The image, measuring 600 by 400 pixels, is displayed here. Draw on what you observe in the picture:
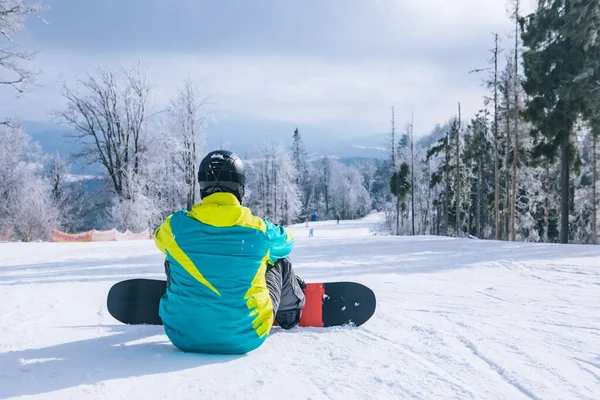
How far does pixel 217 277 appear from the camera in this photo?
2820 mm

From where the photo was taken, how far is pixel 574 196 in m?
31.3

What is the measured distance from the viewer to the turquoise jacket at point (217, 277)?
9.23 ft

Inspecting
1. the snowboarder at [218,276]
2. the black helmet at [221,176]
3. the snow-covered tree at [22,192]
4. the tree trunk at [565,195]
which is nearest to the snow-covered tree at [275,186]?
the snow-covered tree at [22,192]

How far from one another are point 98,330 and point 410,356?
8.94ft

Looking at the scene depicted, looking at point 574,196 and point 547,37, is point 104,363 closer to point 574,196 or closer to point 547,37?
point 547,37

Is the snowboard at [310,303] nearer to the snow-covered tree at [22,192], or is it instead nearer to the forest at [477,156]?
the forest at [477,156]

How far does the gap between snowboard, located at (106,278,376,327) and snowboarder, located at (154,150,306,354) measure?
0.79 meters

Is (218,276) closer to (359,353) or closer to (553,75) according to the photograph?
(359,353)

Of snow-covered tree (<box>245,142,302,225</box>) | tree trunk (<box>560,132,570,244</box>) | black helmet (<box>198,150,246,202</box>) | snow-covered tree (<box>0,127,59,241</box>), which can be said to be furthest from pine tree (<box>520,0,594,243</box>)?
snow-covered tree (<box>245,142,302,225</box>)

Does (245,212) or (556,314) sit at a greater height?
(245,212)

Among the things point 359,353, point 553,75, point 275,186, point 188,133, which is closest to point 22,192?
point 188,133

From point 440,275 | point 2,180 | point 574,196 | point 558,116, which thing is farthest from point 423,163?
point 440,275

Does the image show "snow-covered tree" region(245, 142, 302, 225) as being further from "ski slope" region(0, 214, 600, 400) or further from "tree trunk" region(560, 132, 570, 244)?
"ski slope" region(0, 214, 600, 400)

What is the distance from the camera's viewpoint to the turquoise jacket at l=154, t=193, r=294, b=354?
2.81 metres
